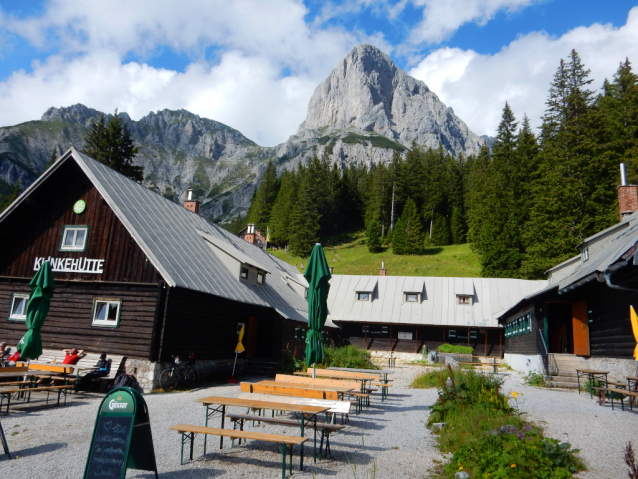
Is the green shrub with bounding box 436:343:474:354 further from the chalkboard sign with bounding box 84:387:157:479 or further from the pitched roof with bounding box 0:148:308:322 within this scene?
the chalkboard sign with bounding box 84:387:157:479

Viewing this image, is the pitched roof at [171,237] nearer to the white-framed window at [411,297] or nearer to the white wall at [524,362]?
the white wall at [524,362]

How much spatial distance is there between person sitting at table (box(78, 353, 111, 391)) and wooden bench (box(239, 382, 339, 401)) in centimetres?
680

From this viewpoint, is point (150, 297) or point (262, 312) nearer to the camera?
point (150, 297)

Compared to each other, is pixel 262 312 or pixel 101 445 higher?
pixel 262 312

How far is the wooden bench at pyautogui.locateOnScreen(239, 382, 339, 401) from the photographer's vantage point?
351 inches

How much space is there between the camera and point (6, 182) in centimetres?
13512

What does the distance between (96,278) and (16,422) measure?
7.17m


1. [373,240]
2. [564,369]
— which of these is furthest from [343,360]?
[373,240]

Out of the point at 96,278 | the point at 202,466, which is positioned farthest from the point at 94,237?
the point at 202,466

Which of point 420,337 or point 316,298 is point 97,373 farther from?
point 420,337

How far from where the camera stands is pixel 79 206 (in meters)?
16.8

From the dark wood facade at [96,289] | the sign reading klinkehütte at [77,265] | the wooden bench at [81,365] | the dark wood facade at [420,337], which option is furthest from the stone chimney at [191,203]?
the dark wood facade at [420,337]

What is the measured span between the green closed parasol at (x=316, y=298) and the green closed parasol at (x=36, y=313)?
6.77 metres

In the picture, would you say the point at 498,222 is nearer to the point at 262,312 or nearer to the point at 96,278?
the point at 262,312
